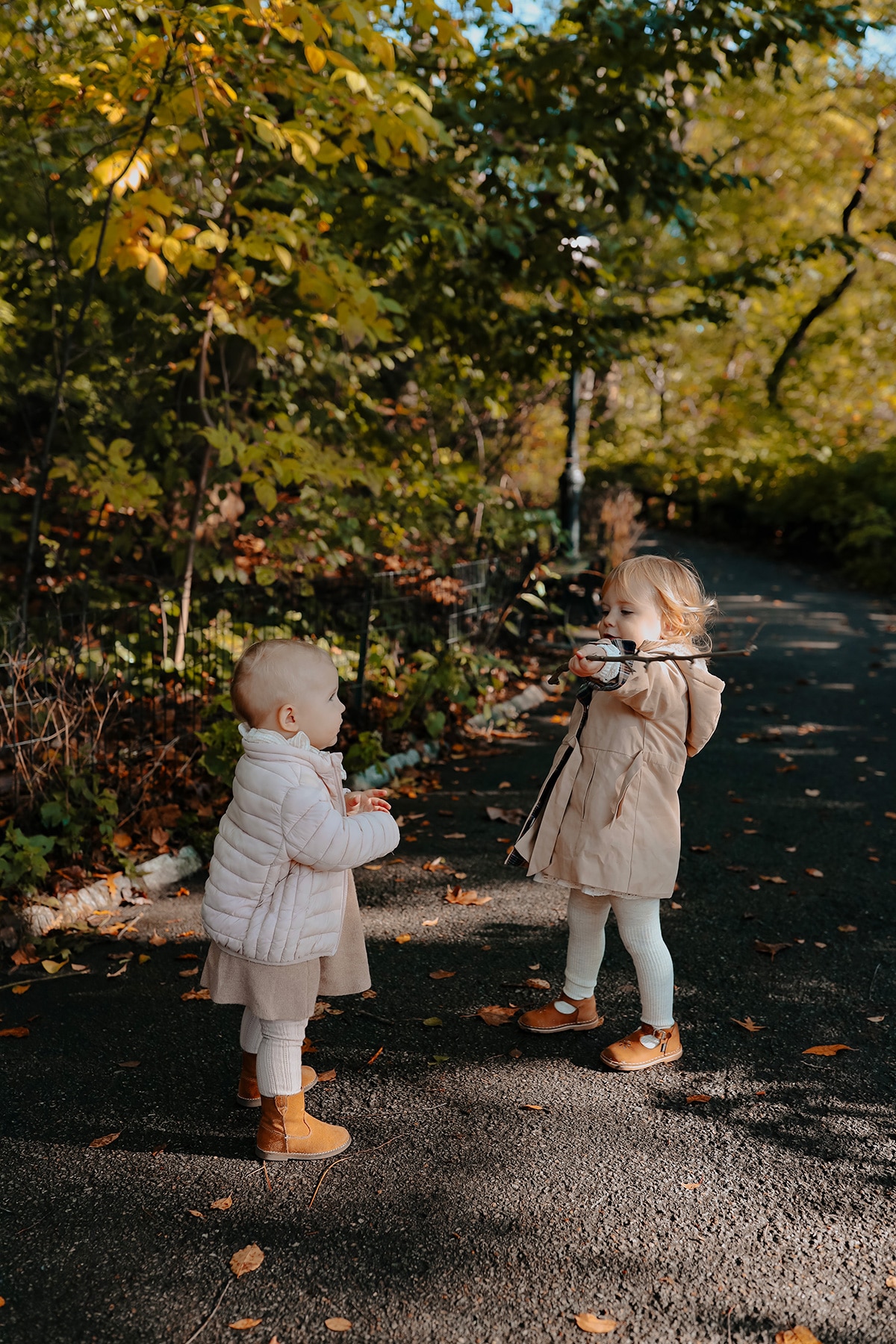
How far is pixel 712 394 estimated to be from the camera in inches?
1025

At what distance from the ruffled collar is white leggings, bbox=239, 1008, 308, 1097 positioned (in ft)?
2.29

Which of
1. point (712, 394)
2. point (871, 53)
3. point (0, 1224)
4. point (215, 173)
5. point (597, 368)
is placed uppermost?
point (871, 53)

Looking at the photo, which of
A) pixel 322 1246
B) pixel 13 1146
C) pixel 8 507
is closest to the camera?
→ pixel 322 1246

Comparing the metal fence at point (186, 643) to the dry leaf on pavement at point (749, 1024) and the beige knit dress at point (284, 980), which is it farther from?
the dry leaf on pavement at point (749, 1024)

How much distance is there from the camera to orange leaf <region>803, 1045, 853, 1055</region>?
3158mm

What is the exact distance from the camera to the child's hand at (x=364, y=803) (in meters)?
2.53

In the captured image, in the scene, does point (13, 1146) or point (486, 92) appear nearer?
point (13, 1146)

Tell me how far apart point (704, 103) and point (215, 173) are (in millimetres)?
15102

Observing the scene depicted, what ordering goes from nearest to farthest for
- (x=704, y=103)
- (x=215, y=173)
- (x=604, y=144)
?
(x=215, y=173)
(x=604, y=144)
(x=704, y=103)

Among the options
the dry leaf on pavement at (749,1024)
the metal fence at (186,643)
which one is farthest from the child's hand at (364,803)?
the metal fence at (186,643)

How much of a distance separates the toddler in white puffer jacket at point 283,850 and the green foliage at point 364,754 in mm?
3006

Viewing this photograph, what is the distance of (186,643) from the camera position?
5.92 meters

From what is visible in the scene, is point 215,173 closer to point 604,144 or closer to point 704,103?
point 604,144

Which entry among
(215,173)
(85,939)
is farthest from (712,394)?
(85,939)
